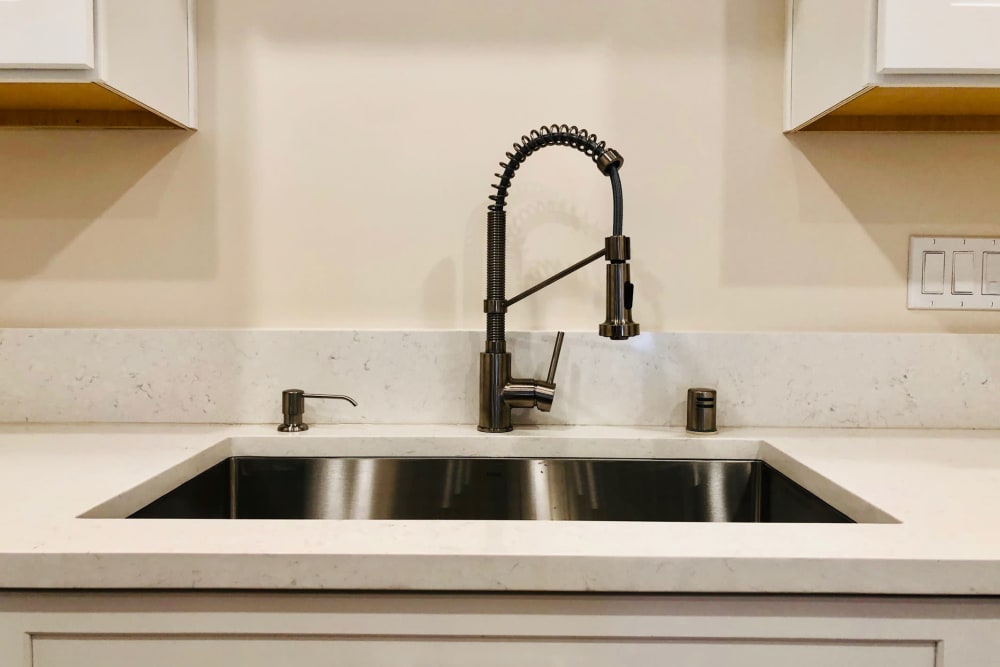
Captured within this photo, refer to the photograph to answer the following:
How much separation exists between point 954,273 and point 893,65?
49 centimetres

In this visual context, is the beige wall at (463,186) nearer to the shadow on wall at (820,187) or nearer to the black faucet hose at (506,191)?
the shadow on wall at (820,187)

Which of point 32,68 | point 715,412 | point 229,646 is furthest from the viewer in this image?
point 715,412

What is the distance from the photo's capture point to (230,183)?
1165 millimetres

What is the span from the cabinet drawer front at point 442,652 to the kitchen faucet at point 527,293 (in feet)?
1.52

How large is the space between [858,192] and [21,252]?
1509 mm

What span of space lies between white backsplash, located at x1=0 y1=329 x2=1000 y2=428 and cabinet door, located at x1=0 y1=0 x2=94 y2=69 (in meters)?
0.45

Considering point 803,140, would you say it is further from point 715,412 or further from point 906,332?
point 715,412

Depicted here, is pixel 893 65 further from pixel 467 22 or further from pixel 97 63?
pixel 97 63

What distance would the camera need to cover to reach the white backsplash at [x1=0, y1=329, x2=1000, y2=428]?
44.3 inches

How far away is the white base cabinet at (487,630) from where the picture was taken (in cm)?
59

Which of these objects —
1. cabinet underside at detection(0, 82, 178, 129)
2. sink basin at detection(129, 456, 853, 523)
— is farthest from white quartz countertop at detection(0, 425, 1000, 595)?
cabinet underside at detection(0, 82, 178, 129)

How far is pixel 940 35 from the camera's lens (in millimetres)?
852

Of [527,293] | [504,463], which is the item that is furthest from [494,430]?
[527,293]

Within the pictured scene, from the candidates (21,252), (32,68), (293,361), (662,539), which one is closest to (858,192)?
(662,539)
